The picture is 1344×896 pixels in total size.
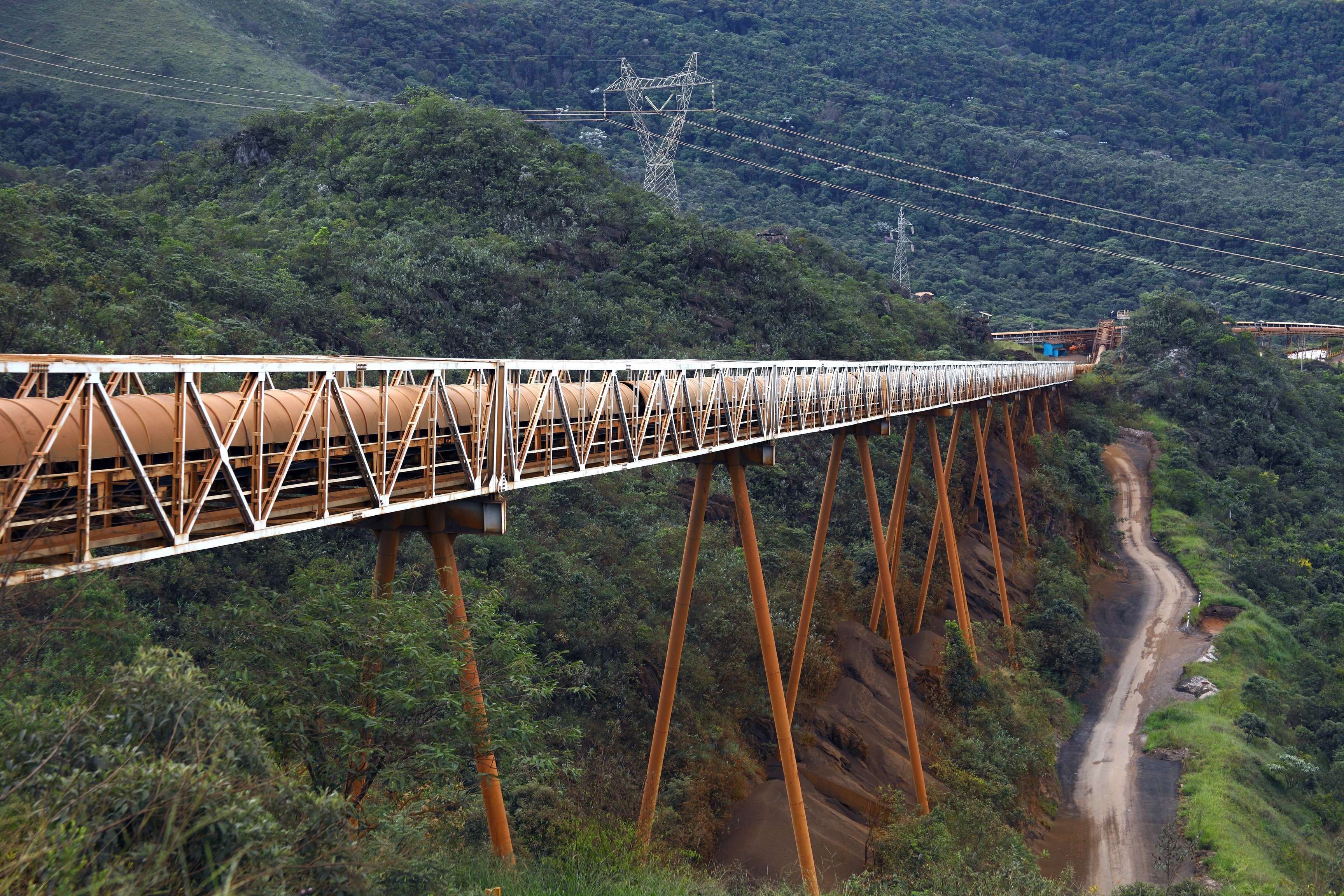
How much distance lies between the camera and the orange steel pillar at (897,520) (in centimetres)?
2761

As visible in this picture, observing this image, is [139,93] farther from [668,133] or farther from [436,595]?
[436,595]

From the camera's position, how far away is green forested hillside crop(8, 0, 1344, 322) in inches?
3797

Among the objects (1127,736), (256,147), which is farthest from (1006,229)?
(1127,736)

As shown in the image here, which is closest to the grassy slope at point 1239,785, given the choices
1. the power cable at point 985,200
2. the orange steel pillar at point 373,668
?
the orange steel pillar at point 373,668

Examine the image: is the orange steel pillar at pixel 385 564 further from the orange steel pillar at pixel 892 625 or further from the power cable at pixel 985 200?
the power cable at pixel 985 200

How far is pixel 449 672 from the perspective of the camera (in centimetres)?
1114

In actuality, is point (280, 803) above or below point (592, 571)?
above

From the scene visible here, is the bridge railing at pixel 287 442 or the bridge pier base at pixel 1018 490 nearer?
the bridge railing at pixel 287 442

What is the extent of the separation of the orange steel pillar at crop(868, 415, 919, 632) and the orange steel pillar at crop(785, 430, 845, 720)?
465 cm

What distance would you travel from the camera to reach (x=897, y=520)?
2916cm

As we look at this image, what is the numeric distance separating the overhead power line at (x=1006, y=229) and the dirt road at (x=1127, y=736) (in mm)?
63223

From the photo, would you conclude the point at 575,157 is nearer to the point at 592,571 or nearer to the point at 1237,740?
the point at 592,571

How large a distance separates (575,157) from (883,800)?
37.7m

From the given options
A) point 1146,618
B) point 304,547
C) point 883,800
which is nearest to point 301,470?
point 304,547
